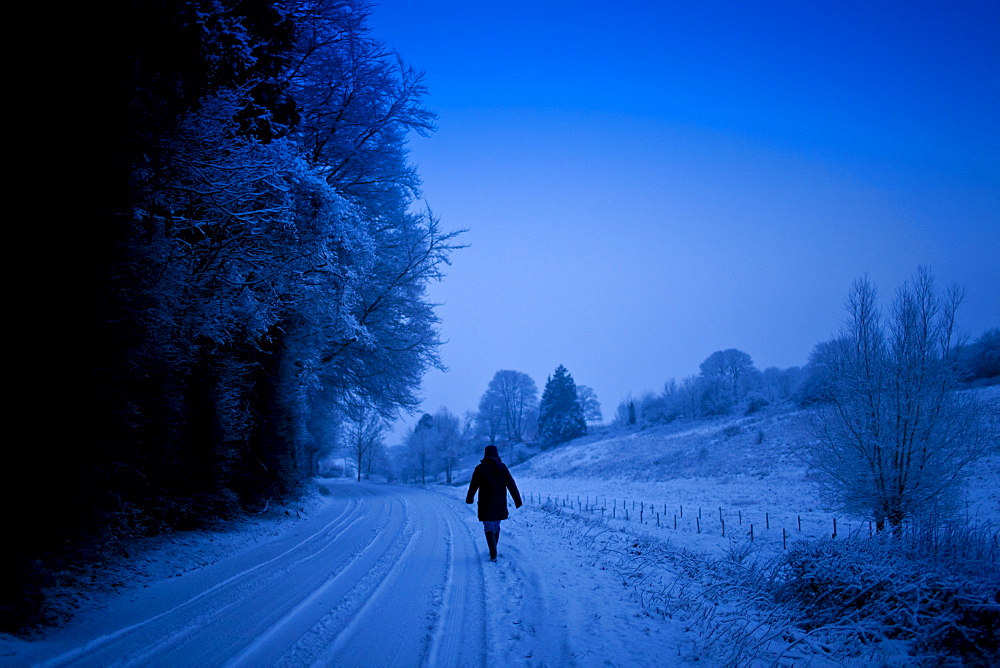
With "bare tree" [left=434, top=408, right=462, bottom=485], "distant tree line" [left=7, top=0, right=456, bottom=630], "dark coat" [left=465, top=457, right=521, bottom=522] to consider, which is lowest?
"bare tree" [left=434, top=408, right=462, bottom=485]

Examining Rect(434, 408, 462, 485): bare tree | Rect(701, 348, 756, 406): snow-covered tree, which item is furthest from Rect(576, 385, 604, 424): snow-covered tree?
Rect(434, 408, 462, 485): bare tree

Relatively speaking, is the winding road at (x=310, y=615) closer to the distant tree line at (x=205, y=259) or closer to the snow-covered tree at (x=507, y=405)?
the distant tree line at (x=205, y=259)

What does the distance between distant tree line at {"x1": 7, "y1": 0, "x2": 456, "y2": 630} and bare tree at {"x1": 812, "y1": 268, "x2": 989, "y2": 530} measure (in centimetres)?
1243

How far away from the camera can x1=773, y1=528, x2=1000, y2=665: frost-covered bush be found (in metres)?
3.67

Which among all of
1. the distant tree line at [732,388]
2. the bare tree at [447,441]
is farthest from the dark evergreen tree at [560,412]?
the bare tree at [447,441]

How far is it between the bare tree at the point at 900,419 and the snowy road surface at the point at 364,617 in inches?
320

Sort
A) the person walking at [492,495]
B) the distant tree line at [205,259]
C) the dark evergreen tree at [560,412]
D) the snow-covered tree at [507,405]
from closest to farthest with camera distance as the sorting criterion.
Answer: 1. the distant tree line at [205,259]
2. the person walking at [492,495]
3. the dark evergreen tree at [560,412]
4. the snow-covered tree at [507,405]

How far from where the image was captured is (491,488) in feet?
23.3

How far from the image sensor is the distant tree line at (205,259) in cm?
432

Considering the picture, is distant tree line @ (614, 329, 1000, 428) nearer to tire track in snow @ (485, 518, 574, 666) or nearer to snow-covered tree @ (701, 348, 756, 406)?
snow-covered tree @ (701, 348, 756, 406)

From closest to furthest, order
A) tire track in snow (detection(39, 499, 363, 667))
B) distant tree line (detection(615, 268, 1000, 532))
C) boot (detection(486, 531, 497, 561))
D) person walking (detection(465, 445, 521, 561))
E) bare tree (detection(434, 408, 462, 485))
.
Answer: tire track in snow (detection(39, 499, 363, 667)), boot (detection(486, 531, 497, 561)), person walking (detection(465, 445, 521, 561)), distant tree line (detection(615, 268, 1000, 532)), bare tree (detection(434, 408, 462, 485))

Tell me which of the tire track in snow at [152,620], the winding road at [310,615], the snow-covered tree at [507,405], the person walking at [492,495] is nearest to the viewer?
the tire track in snow at [152,620]

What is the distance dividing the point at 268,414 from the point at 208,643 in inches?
350

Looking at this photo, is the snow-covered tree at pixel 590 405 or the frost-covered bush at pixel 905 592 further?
the snow-covered tree at pixel 590 405
